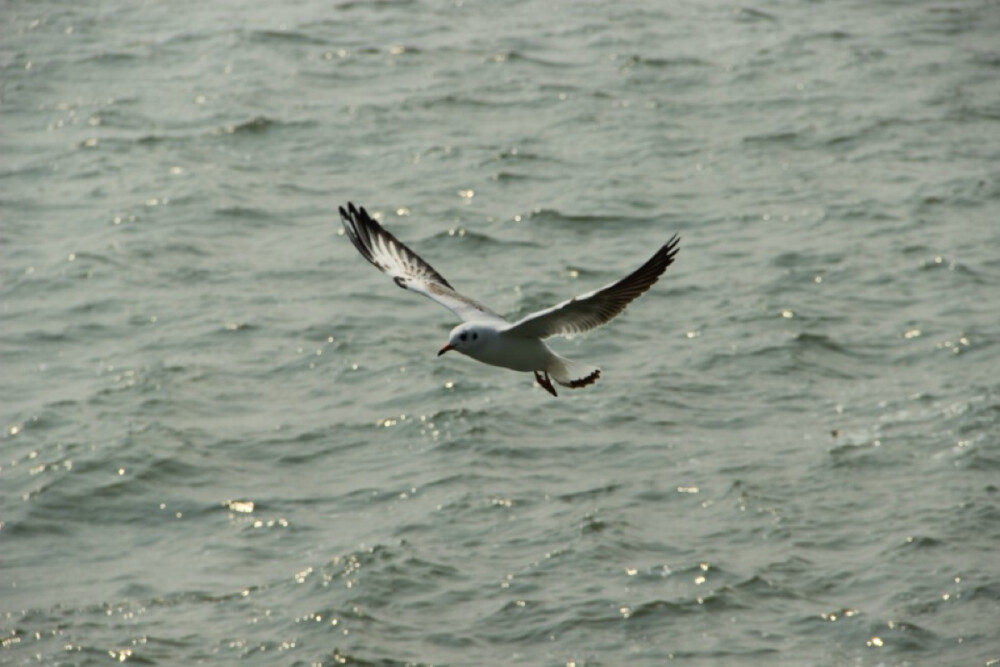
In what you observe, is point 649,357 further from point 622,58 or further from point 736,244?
point 622,58

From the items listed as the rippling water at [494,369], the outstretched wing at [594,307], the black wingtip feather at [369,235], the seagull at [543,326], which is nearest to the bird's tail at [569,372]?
the seagull at [543,326]

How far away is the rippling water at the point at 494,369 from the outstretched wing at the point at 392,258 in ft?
8.57

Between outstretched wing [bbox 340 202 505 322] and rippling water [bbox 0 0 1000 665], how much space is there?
103 inches

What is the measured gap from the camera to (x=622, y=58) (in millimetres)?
26312

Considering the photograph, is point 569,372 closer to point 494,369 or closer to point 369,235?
point 369,235

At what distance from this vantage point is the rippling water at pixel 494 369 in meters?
13.3

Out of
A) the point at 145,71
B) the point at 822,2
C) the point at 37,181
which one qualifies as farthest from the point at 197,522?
the point at 822,2

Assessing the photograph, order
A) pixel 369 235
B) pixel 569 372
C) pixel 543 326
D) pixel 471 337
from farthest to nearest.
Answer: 1. pixel 369 235
2. pixel 569 372
3. pixel 471 337
4. pixel 543 326

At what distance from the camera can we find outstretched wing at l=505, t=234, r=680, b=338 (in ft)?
32.2

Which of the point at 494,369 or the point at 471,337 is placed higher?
the point at 471,337

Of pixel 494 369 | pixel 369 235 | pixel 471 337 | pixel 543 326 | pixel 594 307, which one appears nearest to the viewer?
pixel 594 307

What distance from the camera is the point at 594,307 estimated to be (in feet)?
33.3

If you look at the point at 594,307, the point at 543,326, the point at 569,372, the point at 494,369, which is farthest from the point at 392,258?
the point at 494,369

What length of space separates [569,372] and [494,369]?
661 cm
